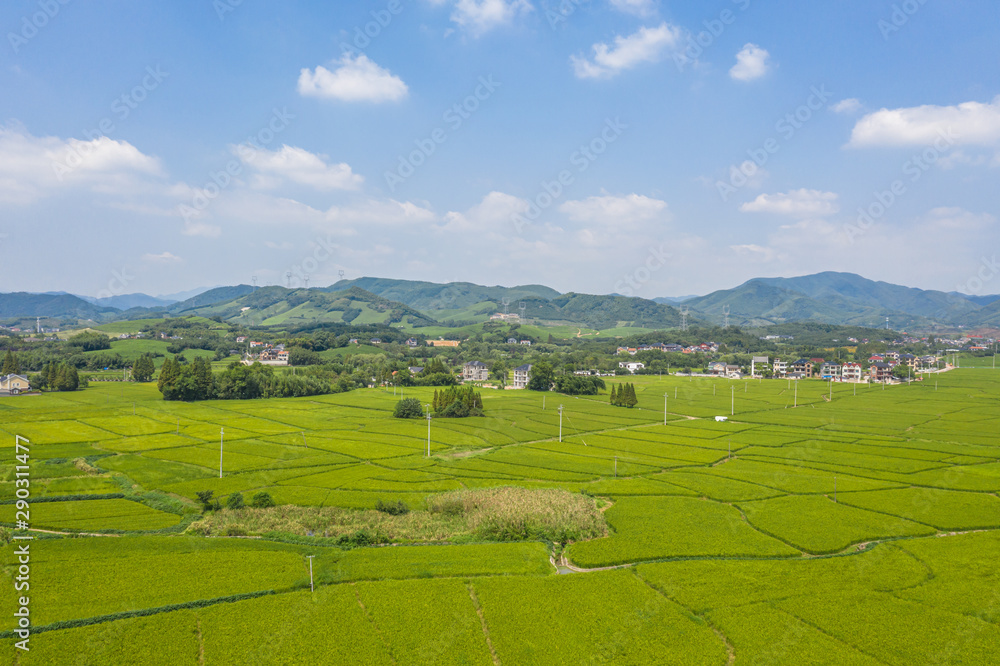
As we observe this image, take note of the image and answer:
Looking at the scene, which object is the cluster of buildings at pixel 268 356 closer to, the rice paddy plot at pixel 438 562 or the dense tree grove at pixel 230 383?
the dense tree grove at pixel 230 383

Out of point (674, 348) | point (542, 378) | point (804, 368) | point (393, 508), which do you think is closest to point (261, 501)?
point (393, 508)

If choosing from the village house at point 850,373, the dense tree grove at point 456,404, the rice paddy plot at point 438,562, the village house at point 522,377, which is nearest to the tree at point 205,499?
the rice paddy plot at point 438,562

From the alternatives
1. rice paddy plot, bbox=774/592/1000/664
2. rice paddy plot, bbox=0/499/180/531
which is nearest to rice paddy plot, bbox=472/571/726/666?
rice paddy plot, bbox=774/592/1000/664

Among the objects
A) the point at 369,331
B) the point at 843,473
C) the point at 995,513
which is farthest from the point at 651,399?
the point at 369,331

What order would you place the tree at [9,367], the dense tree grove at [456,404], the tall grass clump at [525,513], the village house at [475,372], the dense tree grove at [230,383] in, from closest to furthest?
Result: the tall grass clump at [525,513]
the dense tree grove at [456,404]
the dense tree grove at [230,383]
the tree at [9,367]
the village house at [475,372]

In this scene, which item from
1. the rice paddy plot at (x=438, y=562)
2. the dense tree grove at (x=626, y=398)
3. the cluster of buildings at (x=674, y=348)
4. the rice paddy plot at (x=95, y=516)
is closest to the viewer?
the rice paddy plot at (x=438, y=562)

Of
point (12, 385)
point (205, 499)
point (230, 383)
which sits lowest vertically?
point (205, 499)

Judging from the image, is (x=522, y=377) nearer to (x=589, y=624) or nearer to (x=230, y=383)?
(x=230, y=383)
